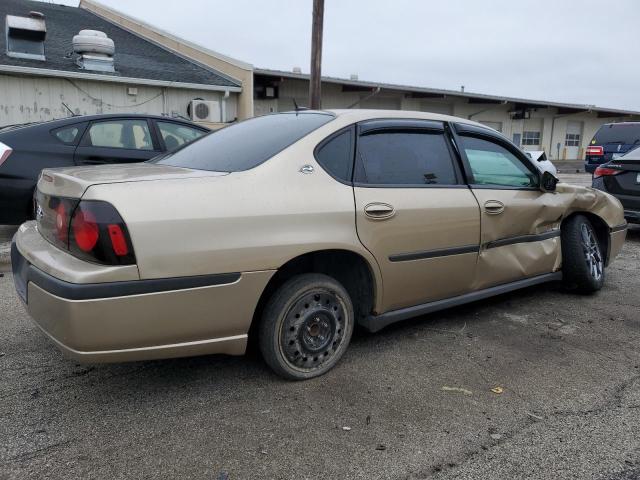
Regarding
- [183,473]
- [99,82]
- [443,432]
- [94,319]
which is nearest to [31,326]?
[94,319]

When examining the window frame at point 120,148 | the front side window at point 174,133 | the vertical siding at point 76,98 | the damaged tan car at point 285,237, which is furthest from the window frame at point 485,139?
the vertical siding at point 76,98

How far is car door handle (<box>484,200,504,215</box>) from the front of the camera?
3580mm

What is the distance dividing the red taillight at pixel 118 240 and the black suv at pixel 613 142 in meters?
14.4

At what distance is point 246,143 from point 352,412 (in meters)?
1.65

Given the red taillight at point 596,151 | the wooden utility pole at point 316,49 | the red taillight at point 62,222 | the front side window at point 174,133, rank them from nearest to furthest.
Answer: the red taillight at point 62,222
the front side window at point 174,133
the wooden utility pole at point 316,49
the red taillight at point 596,151

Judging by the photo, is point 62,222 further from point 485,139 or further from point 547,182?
point 547,182

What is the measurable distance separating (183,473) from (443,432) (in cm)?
117

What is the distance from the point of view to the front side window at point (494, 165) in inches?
146

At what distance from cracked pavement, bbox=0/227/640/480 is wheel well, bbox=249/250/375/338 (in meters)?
0.37

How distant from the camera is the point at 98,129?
5992 millimetres

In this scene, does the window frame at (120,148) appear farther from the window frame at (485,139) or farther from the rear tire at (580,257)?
the rear tire at (580,257)

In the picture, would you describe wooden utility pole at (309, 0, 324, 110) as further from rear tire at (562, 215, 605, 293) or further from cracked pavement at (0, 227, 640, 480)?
cracked pavement at (0, 227, 640, 480)

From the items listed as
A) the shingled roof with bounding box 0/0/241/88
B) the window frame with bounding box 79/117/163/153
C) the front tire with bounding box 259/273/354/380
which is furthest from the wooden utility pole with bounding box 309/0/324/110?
the front tire with bounding box 259/273/354/380

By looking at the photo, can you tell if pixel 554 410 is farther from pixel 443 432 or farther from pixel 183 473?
pixel 183 473
